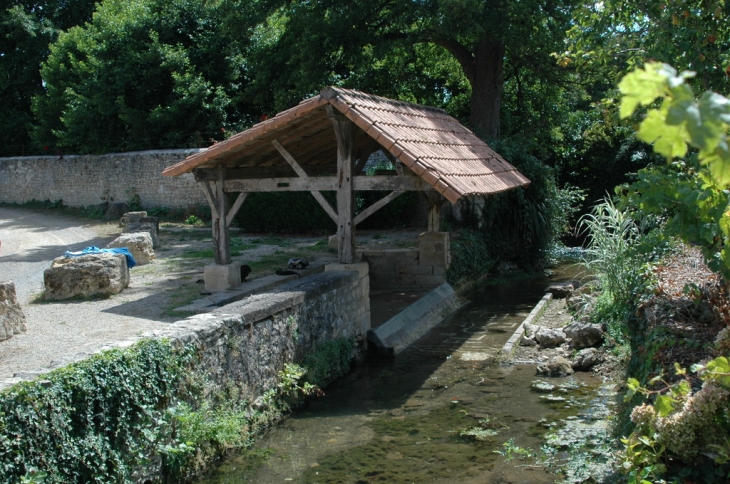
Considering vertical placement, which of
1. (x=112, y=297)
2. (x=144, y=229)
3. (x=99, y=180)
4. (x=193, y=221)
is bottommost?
(x=112, y=297)

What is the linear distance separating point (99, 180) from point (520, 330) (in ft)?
60.4

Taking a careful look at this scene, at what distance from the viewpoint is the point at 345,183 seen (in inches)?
384

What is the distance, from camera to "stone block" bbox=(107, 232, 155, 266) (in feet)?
44.8

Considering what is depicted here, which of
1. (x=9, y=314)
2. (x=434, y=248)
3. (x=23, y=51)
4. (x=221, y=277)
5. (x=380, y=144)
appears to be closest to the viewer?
(x=9, y=314)

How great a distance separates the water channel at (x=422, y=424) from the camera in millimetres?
6035

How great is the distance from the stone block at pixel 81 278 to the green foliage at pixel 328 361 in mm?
3910

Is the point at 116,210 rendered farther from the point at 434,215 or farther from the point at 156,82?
the point at 434,215

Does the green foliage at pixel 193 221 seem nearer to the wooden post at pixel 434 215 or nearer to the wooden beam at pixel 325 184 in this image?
the wooden post at pixel 434 215

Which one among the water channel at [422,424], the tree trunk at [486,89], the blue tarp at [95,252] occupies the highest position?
the tree trunk at [486,89]

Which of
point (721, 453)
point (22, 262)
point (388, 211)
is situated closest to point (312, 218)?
point (388, 211)

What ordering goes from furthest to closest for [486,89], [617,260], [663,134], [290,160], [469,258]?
[486,89] < [469,258] < [290,160] < [617,260] < [663,134]

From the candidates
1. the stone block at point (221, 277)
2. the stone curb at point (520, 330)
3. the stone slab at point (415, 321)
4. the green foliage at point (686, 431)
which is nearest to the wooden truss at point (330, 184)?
the stone block at point (221, 277)

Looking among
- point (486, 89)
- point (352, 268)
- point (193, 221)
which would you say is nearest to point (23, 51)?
point (193, 221)

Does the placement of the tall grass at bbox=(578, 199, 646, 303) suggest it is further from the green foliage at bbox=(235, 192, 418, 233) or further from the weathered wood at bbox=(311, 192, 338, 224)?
the green foliage at bbox=(235, 192, 418, 233)
